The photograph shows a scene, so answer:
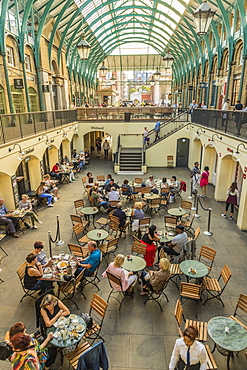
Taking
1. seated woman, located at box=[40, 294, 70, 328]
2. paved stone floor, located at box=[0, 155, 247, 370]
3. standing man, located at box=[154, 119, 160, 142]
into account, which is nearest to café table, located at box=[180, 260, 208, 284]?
paved stone floor, located at box=[0, 155, 247, 370]

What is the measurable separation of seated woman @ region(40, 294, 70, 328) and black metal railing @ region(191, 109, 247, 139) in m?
8.67

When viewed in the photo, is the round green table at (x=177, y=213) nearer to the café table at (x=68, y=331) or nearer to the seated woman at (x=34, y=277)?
the seated woman at (x=34, y=277)

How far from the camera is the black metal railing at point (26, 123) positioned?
9.82 metres

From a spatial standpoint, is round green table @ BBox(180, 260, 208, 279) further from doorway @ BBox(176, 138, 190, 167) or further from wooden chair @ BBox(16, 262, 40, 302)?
doorway @ BBox(176, 138, 190, 167)

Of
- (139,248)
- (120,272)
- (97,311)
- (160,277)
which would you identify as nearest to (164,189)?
(139,248)

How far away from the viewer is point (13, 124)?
10516 mm

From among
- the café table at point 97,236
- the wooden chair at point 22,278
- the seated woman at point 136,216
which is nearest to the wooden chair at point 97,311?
the wooden chair at point 22,278

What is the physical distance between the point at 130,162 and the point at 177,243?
12897mm

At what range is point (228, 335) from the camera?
15.8 feet

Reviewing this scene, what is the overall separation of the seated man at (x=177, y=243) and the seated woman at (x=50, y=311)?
3.71 meters

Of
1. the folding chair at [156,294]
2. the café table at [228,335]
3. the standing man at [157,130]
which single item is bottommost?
the folding chair at [156,294]

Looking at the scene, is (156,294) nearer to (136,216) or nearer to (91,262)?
(91,262)

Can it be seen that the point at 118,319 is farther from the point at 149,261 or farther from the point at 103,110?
the point at 103,110

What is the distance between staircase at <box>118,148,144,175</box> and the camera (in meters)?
19.4
